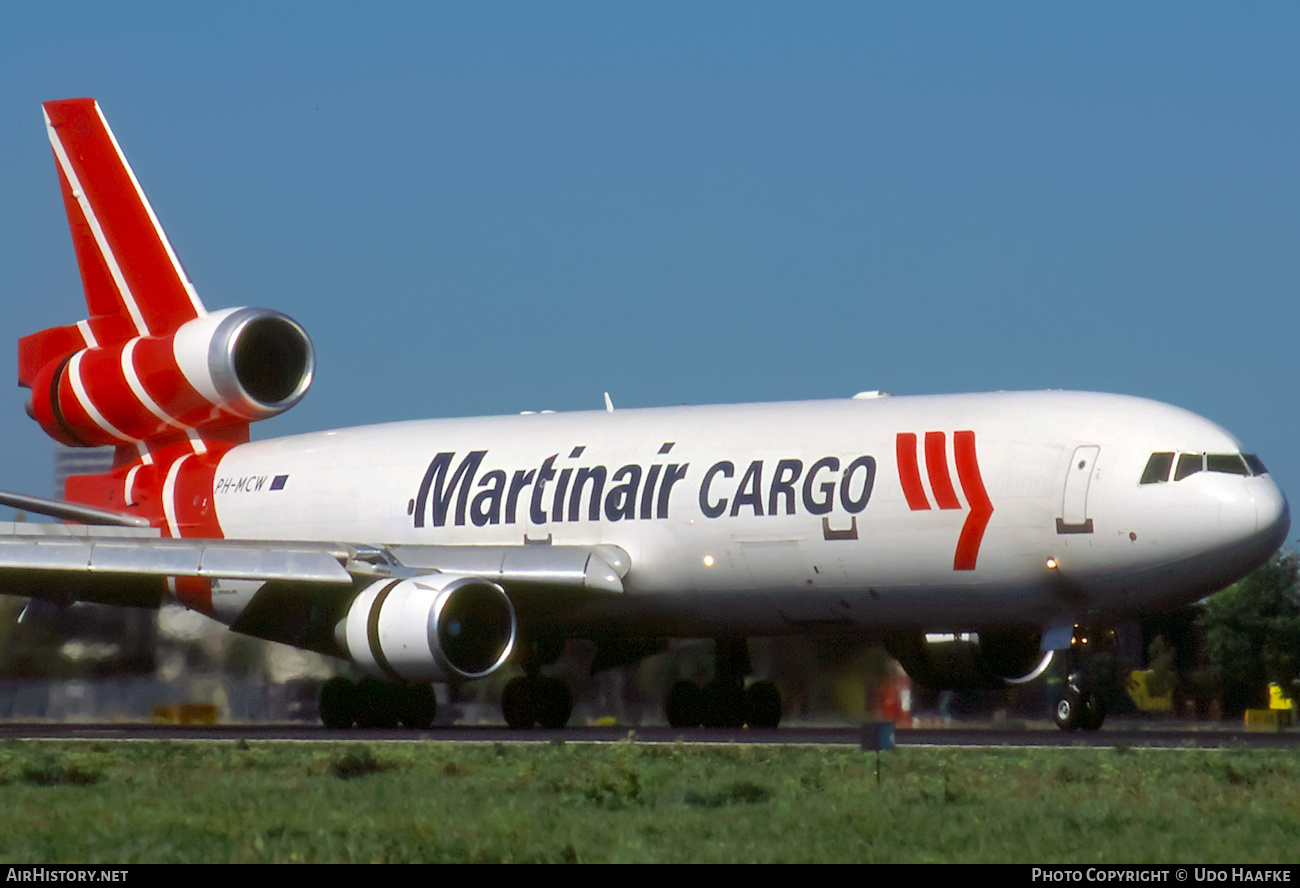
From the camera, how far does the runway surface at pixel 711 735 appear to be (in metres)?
19.0

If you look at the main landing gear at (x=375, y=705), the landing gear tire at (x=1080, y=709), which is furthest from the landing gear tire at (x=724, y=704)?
the landing gear tire at (x=1080, y=709)

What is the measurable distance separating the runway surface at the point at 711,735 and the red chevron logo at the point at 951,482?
214 centimetres

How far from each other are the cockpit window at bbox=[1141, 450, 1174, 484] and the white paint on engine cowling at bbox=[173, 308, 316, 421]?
1286 centimetres

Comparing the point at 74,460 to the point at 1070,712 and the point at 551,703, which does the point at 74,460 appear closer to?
the point at 551,703

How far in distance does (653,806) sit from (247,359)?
1724 cm

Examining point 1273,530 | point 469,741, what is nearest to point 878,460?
point 1273,530

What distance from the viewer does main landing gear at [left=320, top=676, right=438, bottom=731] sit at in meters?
24.8

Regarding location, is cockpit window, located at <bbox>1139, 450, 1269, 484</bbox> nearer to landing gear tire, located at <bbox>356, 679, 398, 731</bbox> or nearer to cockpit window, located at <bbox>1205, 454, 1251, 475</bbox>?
cockpit window, located at <bbox>1205, 454, 1251, 475</bbox>

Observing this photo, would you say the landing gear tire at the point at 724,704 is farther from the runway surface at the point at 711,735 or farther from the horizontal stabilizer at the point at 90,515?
the horizontal stabilizer at the point at 90,515

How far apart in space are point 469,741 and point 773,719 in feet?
23.1

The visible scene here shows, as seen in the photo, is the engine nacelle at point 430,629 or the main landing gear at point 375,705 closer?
the engine nacelle at point 430,629

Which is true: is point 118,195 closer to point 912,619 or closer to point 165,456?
point 165,456

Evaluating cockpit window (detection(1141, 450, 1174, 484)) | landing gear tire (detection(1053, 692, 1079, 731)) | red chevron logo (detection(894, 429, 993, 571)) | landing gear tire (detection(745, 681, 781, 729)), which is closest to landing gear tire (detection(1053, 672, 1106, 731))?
landing gear tire (detection(1053, 692, 1079, 731))

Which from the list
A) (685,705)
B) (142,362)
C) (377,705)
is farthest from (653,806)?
(142,362)
